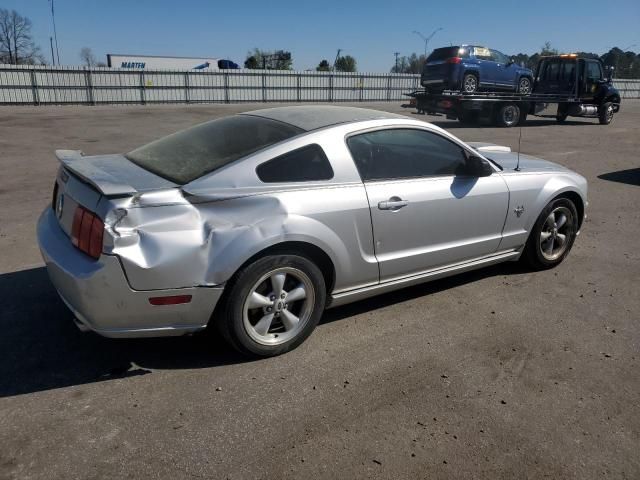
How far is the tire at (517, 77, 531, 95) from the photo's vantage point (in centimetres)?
2175

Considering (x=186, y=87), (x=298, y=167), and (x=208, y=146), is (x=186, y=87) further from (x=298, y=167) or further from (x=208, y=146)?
(x=298, y=167)

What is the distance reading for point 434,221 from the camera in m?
4.02

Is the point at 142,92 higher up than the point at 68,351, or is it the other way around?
the point at 142,92

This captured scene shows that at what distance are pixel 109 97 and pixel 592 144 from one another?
24.9m

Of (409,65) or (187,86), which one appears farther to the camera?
→ (409,65)

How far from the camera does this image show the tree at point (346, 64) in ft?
224

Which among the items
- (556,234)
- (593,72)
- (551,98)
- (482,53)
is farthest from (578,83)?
(556,234)

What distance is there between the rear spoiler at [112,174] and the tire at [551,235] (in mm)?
3295

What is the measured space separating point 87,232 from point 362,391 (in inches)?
70.8

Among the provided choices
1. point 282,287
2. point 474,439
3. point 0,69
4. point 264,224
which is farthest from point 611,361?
point 0,69

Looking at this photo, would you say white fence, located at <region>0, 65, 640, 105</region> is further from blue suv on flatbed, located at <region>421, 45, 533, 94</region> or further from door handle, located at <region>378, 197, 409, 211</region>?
door handle, located at <region>378, 197, 409, 211</region>

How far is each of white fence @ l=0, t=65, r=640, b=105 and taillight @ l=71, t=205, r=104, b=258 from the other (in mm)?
28652

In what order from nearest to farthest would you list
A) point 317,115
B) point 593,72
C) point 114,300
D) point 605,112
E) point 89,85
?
1. point 114,300
2. point 317,115
3. point 593,72
4. point 605,112
5. point 89,85

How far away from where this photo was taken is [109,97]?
30.1m
